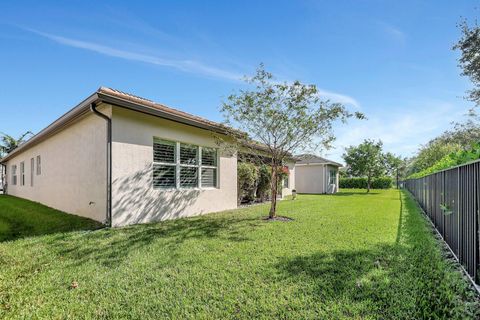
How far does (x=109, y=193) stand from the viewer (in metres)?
7.06

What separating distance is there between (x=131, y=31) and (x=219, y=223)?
764cm

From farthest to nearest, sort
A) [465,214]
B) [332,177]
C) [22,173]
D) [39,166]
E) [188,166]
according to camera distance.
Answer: [332,177], [22,173], [39,166], [188,166], [465,214]

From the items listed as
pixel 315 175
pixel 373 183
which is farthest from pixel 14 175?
A: pixel 373 183

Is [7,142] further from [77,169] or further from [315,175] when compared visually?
[315,175]

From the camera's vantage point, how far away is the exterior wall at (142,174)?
7277 mm

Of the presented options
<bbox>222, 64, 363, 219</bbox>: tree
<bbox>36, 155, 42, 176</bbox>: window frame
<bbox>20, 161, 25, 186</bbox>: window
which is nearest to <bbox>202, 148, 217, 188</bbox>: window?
<bbox>222, 64, 363, 219</bbox>: tree

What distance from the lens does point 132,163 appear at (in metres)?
7.63

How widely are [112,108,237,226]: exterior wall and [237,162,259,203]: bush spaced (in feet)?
10.2

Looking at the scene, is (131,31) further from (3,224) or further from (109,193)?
(3,224)

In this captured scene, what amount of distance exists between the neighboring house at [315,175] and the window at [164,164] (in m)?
18.0

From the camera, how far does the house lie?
723 centimetres

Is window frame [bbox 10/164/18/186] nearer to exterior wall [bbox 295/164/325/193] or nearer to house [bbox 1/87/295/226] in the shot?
house [bbox 1/87/295/226]

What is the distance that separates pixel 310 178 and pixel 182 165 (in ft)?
64.8

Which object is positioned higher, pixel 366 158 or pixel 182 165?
pixel 366 158
